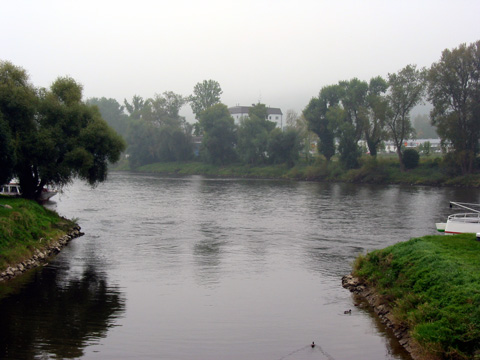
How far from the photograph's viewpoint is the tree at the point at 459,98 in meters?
85.7

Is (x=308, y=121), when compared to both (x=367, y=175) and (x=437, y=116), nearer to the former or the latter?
(x=367, y=175)

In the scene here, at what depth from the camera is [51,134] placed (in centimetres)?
3850

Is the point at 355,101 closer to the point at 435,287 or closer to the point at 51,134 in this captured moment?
the point at 51,134

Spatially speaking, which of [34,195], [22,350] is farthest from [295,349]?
[34,195]

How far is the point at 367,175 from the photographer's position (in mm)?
99562

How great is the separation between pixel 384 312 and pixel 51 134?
2820 cm

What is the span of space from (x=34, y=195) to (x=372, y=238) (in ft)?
84.5

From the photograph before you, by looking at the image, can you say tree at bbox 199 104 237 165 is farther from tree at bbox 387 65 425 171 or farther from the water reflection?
the water reflection

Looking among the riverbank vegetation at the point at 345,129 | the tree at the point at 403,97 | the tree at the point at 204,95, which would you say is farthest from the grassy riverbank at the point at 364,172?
the tree at the point at 204,95

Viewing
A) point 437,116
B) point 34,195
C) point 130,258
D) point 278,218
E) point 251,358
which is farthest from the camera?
point 437,116

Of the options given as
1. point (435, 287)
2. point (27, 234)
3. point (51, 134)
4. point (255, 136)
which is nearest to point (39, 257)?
point (27, 234)

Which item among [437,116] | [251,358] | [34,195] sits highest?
[437,116]

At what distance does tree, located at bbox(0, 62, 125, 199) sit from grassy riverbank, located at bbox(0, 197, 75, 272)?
12.5 feet

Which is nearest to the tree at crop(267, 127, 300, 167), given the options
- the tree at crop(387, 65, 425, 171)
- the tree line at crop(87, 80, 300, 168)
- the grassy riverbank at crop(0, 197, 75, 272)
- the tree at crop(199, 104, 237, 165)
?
the tree line at crop(87, 80, 300, 168)
